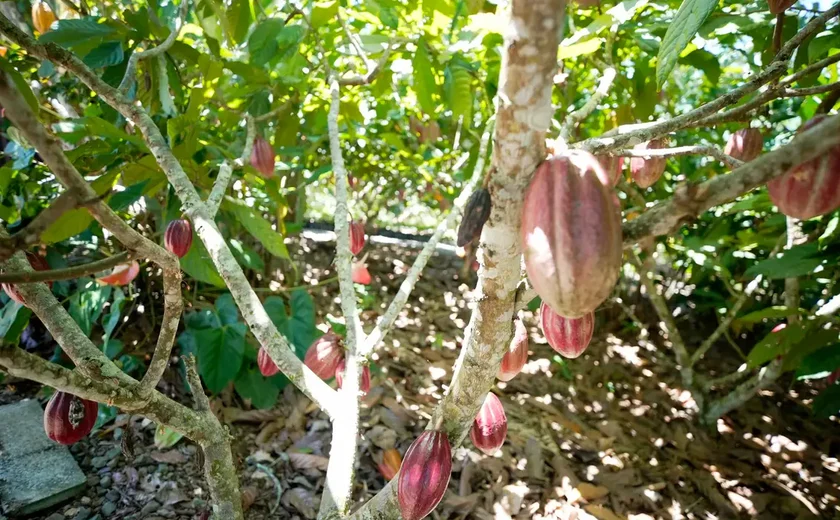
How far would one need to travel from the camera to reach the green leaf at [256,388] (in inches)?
68.8

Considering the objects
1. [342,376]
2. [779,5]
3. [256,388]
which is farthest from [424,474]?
[256,388]

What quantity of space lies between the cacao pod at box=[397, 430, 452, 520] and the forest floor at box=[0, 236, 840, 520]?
0.81m

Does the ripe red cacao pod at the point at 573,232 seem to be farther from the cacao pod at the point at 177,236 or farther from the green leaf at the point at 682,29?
the cacao pod at the point at 177,236

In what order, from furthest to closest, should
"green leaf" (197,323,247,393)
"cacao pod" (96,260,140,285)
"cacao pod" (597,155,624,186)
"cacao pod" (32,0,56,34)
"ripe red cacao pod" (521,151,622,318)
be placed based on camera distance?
"cacao pod" (32,0,56,34), "green leaf" (197,323,247,393), "cacao pod" (96,260,140,285), "cacao pod" (597,155,624,186), "ripe red cacao pod" (521,151,622,318)

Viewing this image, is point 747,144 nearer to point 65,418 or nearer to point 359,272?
point 359,272

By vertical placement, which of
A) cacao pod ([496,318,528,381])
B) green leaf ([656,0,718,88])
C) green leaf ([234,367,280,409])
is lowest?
green leaf ([234,367,280,409])

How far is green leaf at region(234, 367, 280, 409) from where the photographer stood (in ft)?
5.73

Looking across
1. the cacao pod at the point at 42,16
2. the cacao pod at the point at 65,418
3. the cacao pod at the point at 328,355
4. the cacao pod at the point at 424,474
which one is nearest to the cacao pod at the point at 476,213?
the cacao pod at the point at 424,474

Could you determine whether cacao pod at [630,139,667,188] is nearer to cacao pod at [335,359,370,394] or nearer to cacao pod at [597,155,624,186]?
cacao pod at [597,155,624,186]

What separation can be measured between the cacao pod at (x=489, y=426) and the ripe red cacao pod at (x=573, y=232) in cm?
51

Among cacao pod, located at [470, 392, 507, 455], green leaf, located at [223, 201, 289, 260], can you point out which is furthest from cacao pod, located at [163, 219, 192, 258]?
cacao pod, located at [470, 392, 507, 455]

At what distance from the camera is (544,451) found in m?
2.03

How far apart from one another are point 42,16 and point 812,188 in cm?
234

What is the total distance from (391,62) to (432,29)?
0.24 metres
